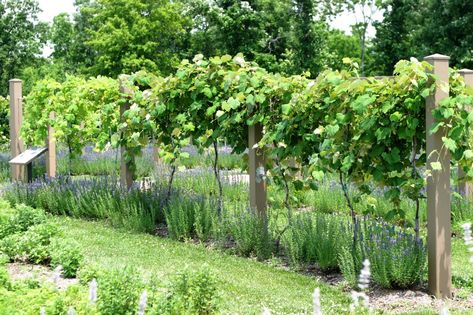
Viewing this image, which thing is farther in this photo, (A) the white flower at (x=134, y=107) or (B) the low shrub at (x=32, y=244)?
(A) the white flower at (x=134, y=107)

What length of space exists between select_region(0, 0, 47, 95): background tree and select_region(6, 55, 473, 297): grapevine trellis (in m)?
22.0

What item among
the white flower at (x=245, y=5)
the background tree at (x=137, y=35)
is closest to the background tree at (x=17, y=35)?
the background tree at (x=137, y=35)

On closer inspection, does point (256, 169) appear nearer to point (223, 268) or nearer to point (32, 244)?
point (223, 268)

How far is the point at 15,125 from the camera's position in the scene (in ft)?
42.7

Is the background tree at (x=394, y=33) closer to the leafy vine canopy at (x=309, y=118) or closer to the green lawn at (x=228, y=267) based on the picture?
the leafy vine canopy at (x=309, y=118)

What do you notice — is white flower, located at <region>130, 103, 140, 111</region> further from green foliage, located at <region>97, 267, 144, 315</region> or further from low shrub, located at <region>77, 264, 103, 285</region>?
green foliage, located at <region>97, 267, 144, 315</region>

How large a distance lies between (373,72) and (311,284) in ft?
97.1

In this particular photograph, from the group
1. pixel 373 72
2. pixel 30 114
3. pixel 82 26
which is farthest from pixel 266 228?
pixel 82 26

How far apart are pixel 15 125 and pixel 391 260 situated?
358 inches

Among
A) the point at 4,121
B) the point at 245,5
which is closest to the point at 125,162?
the point at 4,121

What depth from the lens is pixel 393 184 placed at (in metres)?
5.79

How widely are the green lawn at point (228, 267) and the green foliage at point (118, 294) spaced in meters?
0.37

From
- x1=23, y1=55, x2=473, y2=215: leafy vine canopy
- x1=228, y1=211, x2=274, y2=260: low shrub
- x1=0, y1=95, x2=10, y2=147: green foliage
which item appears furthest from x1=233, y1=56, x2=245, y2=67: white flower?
x1=0, y1=95, x2=10, y2=147: green foliage

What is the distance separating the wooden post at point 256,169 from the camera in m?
7.33
